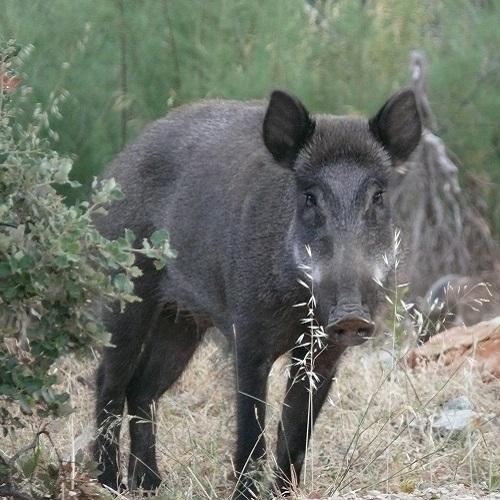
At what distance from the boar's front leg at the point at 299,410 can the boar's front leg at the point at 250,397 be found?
15cm

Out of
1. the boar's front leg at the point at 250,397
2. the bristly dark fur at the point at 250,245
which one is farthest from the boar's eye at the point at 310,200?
the boar's front leg at the point at 250,397

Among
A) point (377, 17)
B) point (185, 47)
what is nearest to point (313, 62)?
point (377, 17)

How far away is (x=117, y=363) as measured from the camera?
23.3 ft

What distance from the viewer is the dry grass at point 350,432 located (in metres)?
5.61

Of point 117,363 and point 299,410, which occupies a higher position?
point 299,410

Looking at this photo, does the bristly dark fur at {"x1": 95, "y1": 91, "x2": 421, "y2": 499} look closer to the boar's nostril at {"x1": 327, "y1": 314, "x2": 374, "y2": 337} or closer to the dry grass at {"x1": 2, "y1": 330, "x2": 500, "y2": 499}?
the boar's nostril at {"x1": 327, "y1": 314, "x2": 374, "y2": 337}

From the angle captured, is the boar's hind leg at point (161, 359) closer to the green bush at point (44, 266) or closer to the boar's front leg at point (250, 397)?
the boar's front leg at point (250, 397)

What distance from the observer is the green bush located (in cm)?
452

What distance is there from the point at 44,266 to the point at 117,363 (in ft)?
8.57

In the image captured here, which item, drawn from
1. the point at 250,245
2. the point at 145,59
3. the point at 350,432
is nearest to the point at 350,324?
the point at 250,245

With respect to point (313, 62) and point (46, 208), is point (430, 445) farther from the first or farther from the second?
point (313, 62)

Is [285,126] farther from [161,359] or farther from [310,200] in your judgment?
[161,359]

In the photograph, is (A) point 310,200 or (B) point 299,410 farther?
(B) point 299,410

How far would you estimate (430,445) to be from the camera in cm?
616
